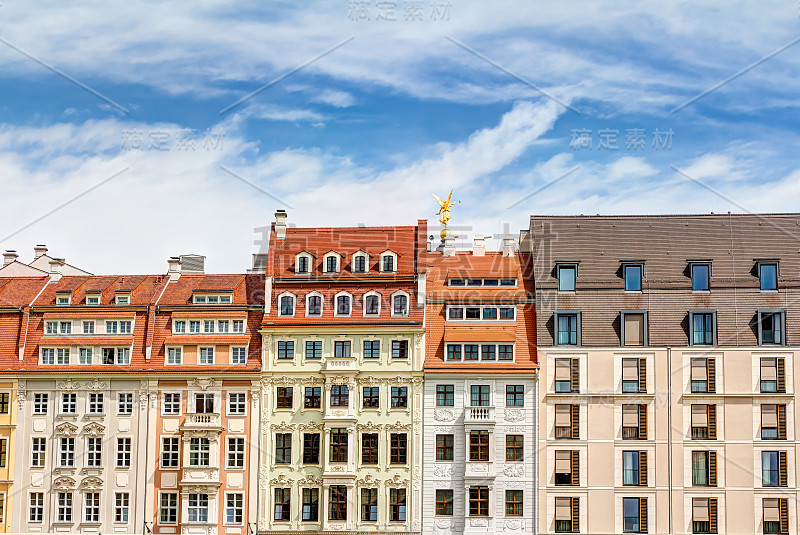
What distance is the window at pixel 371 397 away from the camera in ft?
240

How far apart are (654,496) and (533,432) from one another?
8.37 meters

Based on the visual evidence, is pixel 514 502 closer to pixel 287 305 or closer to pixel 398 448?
pixel 398 448

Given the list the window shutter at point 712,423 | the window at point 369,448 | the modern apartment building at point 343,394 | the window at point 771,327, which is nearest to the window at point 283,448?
the modern apartment building at point 343,394

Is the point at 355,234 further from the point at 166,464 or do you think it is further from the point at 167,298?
the point at 166,464

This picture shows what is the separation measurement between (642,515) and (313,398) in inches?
856

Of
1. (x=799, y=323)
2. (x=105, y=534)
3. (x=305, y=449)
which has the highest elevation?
(x=799, y=323)

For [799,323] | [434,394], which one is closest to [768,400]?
[799,323]

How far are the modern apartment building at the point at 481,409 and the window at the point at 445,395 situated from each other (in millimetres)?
63

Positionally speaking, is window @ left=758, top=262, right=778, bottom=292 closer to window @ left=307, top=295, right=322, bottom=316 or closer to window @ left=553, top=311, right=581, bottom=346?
window @ left=553, top=311, right=581, bottom=346

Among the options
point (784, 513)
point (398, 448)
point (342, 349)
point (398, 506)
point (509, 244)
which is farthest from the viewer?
point (509, 244)

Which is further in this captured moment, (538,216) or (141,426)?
(538,216)

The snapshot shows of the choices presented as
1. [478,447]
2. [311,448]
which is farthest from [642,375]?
[311,448]

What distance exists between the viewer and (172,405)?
74125mm

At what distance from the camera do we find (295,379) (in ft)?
242
